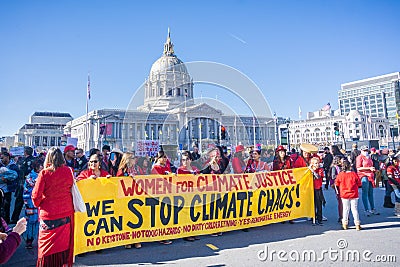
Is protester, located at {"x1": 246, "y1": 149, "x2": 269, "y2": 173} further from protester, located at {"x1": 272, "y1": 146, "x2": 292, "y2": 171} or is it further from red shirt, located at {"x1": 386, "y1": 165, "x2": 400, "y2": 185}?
red shirt, located at {"x1": 386, "y1": 165, "x2": 400, "y2": 185}

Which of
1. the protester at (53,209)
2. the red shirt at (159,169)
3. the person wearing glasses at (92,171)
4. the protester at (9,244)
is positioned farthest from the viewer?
the red shirt at (159,169)

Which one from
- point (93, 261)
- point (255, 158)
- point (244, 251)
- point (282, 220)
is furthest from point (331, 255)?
point (93, 261)

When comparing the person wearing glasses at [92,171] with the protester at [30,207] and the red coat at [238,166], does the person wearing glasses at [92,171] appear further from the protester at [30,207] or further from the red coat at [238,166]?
the red coat at [238,166]

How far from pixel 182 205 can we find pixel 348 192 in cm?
365

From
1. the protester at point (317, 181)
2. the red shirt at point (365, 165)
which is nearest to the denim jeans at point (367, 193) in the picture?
the red shirt at point (365, 165)

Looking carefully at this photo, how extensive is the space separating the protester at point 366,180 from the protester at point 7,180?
27.1 ft

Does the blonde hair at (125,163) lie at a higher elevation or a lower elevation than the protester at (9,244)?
higher

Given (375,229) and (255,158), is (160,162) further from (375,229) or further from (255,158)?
(375,229)

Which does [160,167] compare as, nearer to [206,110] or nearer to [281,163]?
[281,163]

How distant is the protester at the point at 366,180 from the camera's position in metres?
7.47

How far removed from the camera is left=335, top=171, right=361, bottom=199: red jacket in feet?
20.0

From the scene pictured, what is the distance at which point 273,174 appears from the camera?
259 inches

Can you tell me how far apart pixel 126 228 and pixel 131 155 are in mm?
1602

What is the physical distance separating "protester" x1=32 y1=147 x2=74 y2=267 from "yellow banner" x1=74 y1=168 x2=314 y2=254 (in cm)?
119
